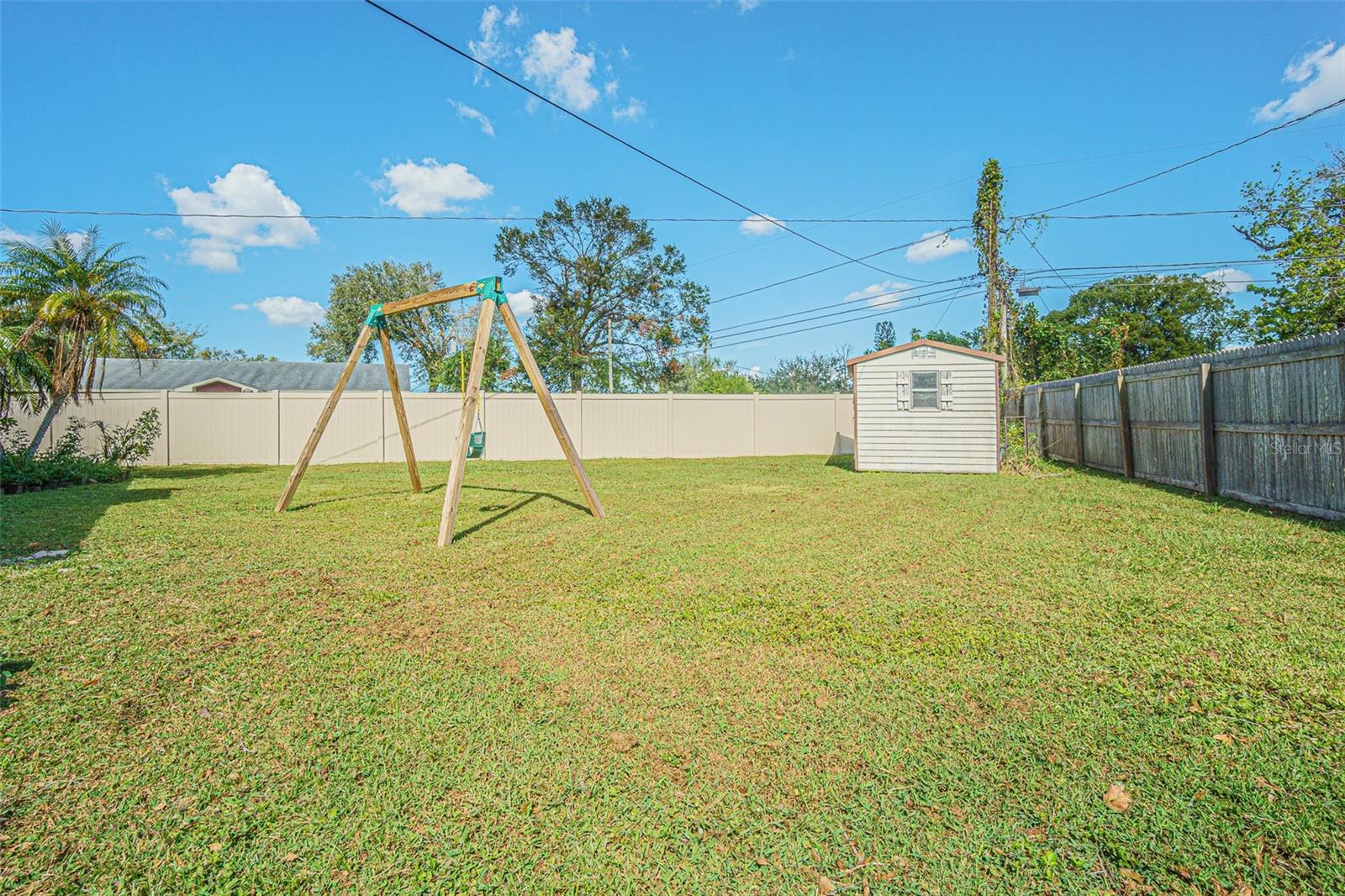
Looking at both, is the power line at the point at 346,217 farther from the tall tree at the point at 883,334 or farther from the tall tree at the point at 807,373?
the tall tree at the point at 807,373

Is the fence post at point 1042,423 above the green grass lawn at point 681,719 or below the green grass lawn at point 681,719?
above

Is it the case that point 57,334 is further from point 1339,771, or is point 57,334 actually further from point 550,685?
point 1339,771

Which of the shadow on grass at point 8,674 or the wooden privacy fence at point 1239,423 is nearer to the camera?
the shadow on grass at point 8,674

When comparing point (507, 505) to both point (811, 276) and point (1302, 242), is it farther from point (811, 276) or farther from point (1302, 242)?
point (811, 276)

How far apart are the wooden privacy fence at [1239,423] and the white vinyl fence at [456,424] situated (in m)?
7.45

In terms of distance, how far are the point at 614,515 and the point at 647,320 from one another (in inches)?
830

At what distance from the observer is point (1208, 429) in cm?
716

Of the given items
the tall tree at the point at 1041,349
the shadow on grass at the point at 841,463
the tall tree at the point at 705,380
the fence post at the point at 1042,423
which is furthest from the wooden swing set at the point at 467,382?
the tall tree at the point at 705,380

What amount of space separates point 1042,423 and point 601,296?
18.3 m

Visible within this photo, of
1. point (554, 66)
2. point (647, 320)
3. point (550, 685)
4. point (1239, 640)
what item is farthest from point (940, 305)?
point (550, 685)

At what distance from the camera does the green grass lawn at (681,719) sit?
1573 millimetres

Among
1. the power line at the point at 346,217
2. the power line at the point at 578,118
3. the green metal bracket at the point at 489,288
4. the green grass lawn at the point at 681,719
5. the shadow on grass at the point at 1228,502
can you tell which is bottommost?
the green grass lawn at the point at 681,719

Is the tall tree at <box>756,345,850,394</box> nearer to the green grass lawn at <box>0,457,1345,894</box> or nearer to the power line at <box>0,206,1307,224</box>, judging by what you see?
the power line at <box>0,206,1307,224</box>

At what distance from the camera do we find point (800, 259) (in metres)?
25.5
